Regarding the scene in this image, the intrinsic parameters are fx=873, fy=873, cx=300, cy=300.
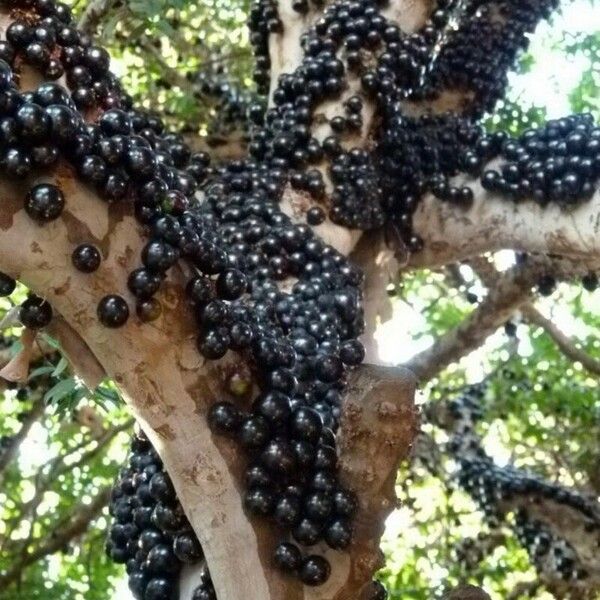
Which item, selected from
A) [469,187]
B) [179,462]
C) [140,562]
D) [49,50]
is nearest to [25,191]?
[49,50]

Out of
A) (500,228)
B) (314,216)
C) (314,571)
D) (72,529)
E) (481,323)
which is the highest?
(481,323)

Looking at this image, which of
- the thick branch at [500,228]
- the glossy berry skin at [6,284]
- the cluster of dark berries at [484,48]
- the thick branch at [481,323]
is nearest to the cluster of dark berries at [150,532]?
the glossy berry skin at [6,284]

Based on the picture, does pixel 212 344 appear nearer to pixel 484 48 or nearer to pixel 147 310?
pixel 147 310

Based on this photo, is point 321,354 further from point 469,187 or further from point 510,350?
point 510,350

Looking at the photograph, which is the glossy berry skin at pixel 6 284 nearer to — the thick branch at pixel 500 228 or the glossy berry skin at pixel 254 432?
the glossy berry skin at pixel 254 432

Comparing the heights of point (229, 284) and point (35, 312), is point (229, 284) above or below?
above

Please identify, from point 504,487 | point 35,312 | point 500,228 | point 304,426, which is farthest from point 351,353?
point 504,487

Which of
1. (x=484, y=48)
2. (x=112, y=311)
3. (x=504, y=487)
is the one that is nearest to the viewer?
(x=112, y=311)
